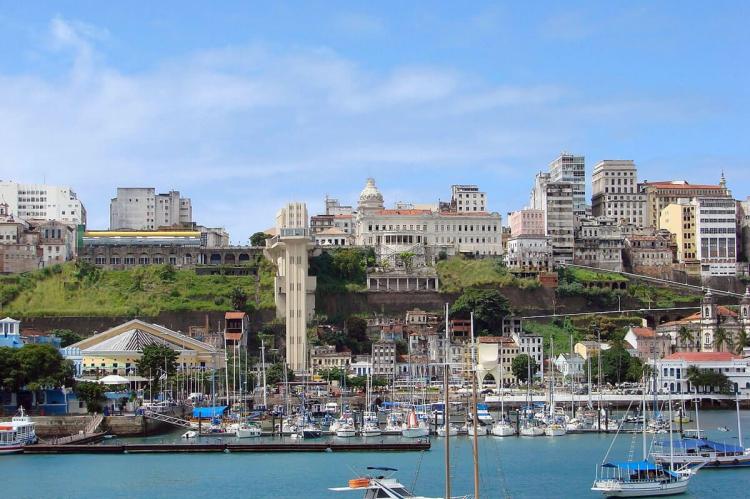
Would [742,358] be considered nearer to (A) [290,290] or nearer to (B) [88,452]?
(A) [290,290]

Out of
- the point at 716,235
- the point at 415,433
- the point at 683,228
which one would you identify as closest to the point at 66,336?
the point at 415,433

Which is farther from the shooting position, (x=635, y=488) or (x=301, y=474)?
(x=301, y=474)

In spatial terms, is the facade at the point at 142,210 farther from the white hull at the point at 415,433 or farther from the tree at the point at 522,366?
the white hull at the point at 415,433

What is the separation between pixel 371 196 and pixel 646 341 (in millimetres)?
35159

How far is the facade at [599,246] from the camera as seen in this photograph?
123750 mm

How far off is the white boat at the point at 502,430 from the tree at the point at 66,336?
3991 centimetres

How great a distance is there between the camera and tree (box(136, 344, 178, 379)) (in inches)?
3364

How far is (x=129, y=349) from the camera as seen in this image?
96.1 m

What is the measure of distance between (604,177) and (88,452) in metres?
83.3

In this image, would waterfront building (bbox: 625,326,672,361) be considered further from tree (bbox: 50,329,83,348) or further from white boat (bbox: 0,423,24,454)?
white boat (bbox: 0,423,24,454)

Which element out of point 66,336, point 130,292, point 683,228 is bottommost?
point 66,336

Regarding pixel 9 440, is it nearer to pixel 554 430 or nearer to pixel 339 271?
pixel 554 430

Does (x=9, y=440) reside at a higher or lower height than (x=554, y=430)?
higher

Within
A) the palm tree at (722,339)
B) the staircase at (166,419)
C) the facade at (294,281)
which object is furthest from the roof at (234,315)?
the palm tree at (722,339)
